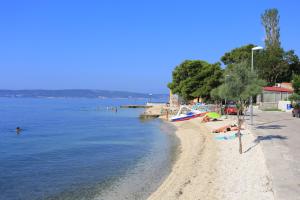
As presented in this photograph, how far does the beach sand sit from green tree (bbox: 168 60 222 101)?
135 feet

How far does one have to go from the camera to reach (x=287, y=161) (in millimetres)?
17141

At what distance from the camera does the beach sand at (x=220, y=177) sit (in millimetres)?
13367

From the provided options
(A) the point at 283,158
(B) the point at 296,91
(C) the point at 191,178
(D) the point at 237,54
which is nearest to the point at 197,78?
(B) the point at 296,91

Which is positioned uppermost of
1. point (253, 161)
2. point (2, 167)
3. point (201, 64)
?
point (201, 64)

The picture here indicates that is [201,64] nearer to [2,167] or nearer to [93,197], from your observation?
[2,167]

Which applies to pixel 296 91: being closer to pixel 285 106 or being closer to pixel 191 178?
pixel 285 106

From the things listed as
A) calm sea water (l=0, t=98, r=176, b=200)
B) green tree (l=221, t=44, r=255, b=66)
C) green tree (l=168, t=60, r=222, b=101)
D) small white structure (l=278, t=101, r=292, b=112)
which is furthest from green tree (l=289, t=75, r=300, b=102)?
green tree (l=221, t=44, r=255, b=66)

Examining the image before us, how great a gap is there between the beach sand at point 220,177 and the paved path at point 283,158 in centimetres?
34

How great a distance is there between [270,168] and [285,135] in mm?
11187

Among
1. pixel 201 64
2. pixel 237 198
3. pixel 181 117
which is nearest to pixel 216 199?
pixel 237 198

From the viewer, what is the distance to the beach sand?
13.4 meters

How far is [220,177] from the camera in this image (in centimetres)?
1599

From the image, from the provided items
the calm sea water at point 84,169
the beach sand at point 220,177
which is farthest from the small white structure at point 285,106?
the beach sand at point 220,177

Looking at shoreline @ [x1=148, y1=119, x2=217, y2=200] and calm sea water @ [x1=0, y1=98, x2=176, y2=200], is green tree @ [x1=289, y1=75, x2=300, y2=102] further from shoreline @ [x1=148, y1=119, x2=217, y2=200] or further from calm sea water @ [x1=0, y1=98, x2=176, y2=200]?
shoreline @ [x1=148, y1=119, x2=217, y2=200]
